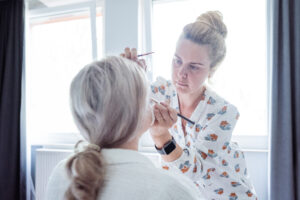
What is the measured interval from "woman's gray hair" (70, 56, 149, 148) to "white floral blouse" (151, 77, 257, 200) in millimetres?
A: 447

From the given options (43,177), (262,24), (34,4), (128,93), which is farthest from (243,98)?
(34,4)

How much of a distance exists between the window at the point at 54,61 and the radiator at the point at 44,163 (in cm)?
22

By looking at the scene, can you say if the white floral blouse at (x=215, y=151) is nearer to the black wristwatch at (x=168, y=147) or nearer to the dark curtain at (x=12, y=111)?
the black wristwatch at (x=168, y=147)

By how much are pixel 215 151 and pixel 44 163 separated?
2.03m

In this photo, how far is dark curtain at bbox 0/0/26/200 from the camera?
8.14 feet

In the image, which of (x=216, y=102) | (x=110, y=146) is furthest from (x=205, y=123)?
(x=110, y=146)

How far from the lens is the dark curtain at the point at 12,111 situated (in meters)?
2.48

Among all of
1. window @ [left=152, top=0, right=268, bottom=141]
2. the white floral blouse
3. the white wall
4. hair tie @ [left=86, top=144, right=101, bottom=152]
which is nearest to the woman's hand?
the white floral blouse

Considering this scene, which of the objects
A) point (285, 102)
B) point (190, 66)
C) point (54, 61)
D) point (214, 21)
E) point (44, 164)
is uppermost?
point (54, 61)

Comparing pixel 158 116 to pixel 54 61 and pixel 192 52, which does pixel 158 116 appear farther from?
pixel 54 61

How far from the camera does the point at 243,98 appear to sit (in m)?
2.05

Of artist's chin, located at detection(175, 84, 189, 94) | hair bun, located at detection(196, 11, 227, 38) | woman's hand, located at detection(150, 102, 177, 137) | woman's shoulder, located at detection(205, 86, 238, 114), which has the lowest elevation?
woman's hand, located at detection(150, 102, 177, 137)

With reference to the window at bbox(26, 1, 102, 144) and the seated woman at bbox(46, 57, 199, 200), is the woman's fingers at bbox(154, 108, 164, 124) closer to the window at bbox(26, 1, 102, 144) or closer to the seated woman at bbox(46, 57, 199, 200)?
the seated woman at bbox(46, 57, 199, 200)

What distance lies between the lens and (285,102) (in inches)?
68.1
